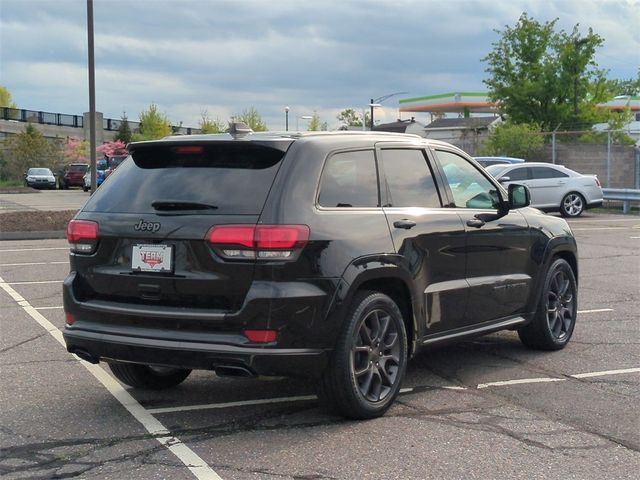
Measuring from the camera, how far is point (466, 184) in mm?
6414

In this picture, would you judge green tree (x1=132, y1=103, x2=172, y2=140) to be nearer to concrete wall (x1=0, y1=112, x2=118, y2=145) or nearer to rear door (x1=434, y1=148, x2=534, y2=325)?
concrete wall (x1=0, y1=112, x2=118, y2=145)

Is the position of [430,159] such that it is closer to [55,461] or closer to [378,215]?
[378,215]

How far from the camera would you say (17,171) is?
196 ft

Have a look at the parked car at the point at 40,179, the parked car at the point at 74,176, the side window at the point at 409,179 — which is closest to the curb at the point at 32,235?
the side window at the point at 409,179

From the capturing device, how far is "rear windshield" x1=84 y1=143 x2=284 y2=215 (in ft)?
16.0

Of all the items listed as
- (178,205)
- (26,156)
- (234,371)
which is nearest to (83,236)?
(178,205)

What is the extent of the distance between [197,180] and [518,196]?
2.78 m

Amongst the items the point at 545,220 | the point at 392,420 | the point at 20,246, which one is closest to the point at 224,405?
the point at 392,420

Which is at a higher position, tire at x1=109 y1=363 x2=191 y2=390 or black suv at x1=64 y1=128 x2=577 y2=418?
black suv at x1=64 y1=128 x2=577 y2=418

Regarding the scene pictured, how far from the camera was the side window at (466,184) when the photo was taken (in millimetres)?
6215

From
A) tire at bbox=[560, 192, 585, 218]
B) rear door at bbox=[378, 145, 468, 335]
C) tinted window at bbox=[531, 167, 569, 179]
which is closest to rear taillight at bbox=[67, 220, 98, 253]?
rear door at bbox=[378, 145, 468, 335]

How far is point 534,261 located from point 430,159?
4.79ft

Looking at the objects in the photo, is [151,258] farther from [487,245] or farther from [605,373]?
[605,373]

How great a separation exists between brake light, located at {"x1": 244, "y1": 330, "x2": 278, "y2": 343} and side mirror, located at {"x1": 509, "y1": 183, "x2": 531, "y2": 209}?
8.93ft
